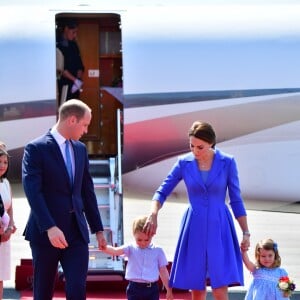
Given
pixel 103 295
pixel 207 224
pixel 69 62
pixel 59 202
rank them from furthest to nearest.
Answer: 1. pixel 69 62
2. pixel 103 295
3. pixel 207 224
4. pixel 59 202

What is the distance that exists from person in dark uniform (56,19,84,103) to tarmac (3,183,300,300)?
1.28 m

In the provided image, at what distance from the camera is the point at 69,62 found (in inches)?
389

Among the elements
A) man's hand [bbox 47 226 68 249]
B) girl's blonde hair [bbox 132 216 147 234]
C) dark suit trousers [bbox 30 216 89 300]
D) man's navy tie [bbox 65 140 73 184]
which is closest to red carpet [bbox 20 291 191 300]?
girl's blonde hair [bbox 132 216 147 234]

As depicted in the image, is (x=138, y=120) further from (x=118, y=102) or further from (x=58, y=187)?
(x=58, y=187)

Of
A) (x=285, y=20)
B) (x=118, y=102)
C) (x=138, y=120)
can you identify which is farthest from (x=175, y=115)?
(x=285, y=20)

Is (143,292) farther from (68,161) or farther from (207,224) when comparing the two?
(68,161)

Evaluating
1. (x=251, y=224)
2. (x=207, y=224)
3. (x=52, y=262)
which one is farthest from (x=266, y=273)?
(x=251, y=224)

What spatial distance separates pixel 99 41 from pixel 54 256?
5662 millimetres

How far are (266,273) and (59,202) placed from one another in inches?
68.3

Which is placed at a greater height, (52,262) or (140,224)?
(140,224)

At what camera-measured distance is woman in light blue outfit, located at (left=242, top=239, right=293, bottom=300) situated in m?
5.80

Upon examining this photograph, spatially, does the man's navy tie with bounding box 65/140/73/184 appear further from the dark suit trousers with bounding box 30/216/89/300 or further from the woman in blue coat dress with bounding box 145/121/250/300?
the woman in blue coat dress with bounding box 145/121/250/300

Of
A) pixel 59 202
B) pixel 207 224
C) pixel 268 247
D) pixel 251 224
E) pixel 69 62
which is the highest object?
pixel 69 62

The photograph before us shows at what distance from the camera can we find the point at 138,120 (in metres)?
9.29
